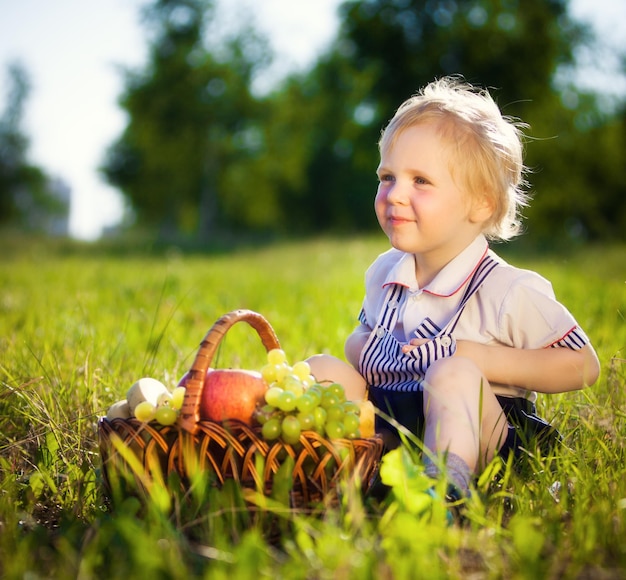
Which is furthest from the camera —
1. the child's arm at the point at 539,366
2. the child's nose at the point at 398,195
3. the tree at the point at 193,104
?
the tree at the point at 193,104

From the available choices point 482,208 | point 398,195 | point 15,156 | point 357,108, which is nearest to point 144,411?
point 398,195

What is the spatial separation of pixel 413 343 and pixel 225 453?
81 centimetres

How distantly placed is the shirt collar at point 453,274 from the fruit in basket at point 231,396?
0.79 meters

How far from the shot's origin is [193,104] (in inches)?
977

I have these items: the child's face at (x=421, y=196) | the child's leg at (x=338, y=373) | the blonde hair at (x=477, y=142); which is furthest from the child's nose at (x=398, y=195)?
the child's leg at (x=338, y=373)

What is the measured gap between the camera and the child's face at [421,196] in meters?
2.40

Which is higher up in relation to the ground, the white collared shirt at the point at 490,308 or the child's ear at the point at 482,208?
the child's ear at the point at 482,208

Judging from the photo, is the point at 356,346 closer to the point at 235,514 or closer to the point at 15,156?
the point at 235,514

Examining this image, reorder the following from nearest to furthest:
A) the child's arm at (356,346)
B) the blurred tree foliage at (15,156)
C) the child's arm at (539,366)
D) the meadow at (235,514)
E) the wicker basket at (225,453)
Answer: the meadow at (235,514) → the wicker basket at (225,453) → the child's arm at (539,366) → the child's arm at (356,346) → the blurred tree foliage at (15,156)

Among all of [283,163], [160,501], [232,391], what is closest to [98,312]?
[232,391]

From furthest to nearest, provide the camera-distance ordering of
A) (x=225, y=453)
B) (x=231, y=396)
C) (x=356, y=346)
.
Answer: (x=356, y=346) → (x=231, y=396) → (x=225, y=453)

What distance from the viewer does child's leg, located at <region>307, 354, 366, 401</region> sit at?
242 cm

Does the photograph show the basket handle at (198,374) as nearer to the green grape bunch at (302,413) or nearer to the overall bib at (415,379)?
the green grape bunch at (302,413)

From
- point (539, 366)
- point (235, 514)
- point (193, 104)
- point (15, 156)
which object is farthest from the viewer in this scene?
point (15, 156)
